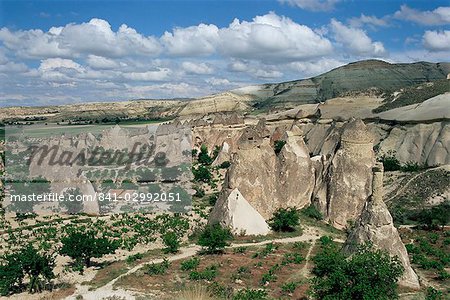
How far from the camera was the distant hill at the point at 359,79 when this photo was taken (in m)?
136

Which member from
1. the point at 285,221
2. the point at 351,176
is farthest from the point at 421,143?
the point at 285,221

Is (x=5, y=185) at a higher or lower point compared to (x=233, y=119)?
lower

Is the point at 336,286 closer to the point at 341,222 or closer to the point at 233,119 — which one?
the point at 341,222

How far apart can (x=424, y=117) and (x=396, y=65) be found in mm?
109754

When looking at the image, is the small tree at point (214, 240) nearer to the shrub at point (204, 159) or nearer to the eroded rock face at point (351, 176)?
the eroded rock face at point (351, 176)

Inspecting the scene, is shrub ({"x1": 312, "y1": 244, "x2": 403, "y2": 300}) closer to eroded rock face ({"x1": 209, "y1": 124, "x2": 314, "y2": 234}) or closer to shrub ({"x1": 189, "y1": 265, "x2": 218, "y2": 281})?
shrub ({"x1": 189, "y1": 265, "x2": 218, "y2": 281})

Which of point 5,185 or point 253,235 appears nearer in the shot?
point 253,235

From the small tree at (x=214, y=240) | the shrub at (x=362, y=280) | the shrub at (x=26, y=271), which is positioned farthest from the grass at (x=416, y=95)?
the shrub at (x=26, y=271)

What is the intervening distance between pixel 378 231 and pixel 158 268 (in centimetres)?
867

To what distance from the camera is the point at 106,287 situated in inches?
650

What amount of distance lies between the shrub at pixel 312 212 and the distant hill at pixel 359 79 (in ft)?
348

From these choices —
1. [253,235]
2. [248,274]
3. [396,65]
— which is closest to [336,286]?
[248,274]

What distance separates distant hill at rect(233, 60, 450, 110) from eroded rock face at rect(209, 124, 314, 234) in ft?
342

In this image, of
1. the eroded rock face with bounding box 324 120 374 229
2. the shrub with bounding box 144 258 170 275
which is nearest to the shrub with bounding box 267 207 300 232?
the eroded rock face with bounding box 324 120 374 229
